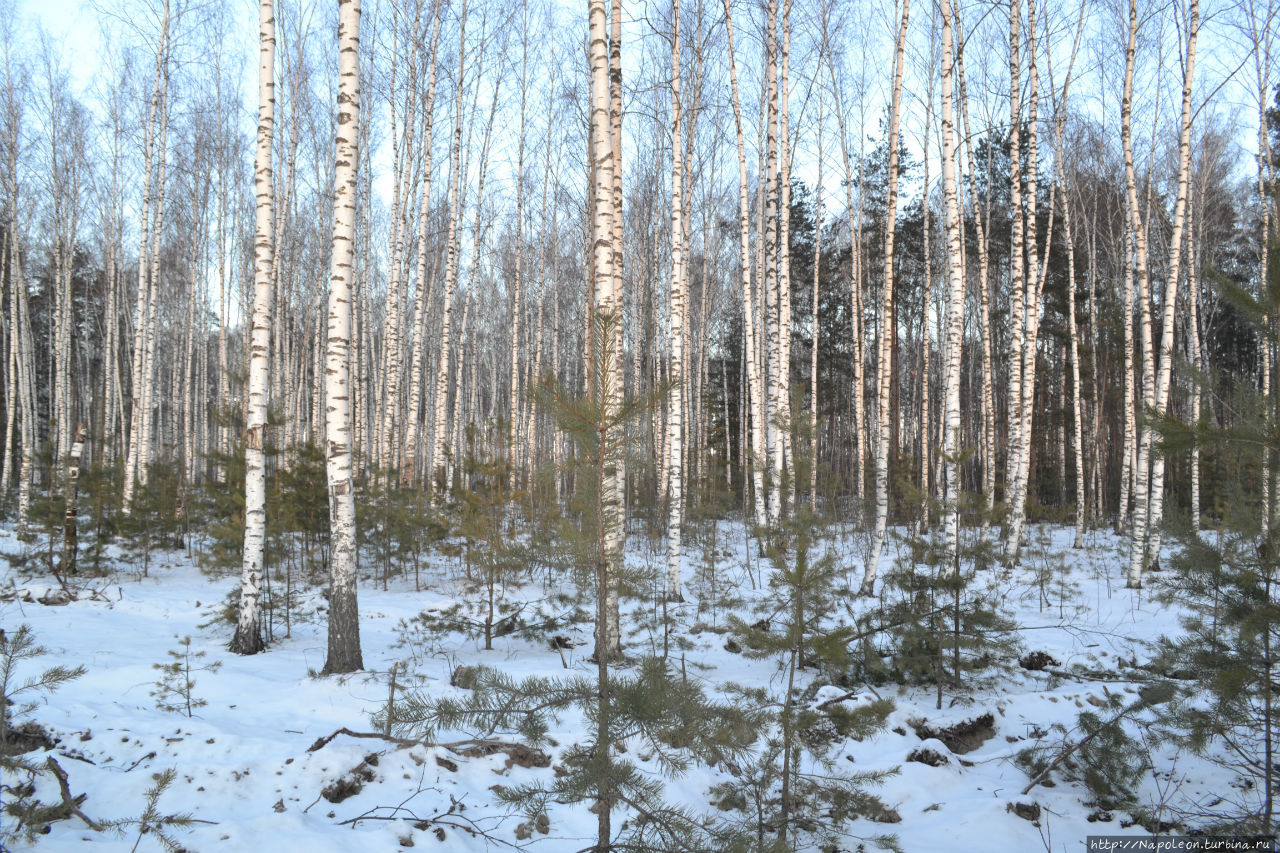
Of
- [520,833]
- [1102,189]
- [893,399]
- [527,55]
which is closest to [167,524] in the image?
[520,833]

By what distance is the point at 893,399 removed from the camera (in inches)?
632

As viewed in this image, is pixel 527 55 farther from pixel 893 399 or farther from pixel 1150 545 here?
pixel 1150 545

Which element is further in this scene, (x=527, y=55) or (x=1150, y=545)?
(x=527, y=55)

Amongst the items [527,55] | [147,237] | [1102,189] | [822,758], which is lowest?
[822,758]

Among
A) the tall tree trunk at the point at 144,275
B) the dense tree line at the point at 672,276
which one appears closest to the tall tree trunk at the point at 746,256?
the dense tree line at the point at 672,276

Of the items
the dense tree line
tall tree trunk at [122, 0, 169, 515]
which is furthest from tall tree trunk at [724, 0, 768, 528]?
tall tree trunk at [122, 0, 169, 515]

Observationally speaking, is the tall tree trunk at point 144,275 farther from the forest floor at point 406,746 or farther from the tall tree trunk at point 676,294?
the tall tree trunk at point 676,294

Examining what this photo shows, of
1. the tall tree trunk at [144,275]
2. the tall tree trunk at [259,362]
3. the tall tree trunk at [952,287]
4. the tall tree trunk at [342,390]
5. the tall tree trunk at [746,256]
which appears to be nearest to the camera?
the tall tree trunk at [342,390]

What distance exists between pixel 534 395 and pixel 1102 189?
→ 21.0 m

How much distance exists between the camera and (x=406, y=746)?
416 cm

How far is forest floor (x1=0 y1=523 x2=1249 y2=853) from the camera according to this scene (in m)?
3.51

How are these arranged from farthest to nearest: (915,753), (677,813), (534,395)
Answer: (915,753), (534,395), (677,813)

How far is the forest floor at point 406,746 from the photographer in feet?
11.5

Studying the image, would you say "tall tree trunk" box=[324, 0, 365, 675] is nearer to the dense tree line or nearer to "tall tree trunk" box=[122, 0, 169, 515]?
the dense tree line
